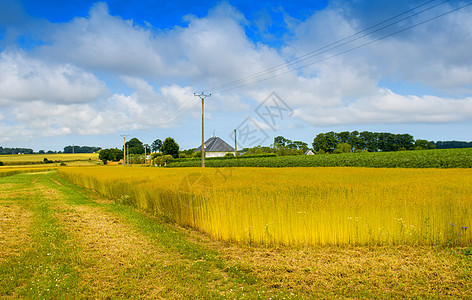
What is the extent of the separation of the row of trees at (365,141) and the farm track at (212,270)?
8223 cm

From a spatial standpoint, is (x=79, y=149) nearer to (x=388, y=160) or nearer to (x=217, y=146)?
(x=217, y=146)

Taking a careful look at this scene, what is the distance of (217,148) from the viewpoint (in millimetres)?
75000

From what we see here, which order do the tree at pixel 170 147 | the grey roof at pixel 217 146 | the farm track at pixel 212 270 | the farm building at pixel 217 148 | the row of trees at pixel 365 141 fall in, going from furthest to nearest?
the row of trees at pixel 365 141
the grey roof at pixel 217 146
the farm building at pixel 217 148
the tree at pixel 170 147
the farm track at pixel 212 270

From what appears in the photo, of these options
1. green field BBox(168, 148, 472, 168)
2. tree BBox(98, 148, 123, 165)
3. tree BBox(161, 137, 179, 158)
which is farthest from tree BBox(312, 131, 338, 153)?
tree BBox(98, 148, 123, 165)

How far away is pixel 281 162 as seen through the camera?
1468 inches

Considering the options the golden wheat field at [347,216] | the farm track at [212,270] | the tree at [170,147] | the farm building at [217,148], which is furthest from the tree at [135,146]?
the golden wheat field at [347,216]

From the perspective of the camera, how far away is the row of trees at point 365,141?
8456 centimetres

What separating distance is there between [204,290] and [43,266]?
9.45 ft

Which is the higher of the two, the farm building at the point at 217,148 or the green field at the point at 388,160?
the farm building at the point at 217,148

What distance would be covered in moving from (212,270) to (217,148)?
232 ft

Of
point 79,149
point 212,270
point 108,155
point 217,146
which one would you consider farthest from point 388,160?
point 79,149

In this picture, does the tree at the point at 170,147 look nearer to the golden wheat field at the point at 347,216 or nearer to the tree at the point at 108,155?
→ the tree at the point at 108,155

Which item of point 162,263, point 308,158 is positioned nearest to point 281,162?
point 308,158

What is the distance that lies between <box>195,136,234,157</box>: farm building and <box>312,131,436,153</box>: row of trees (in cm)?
3050
